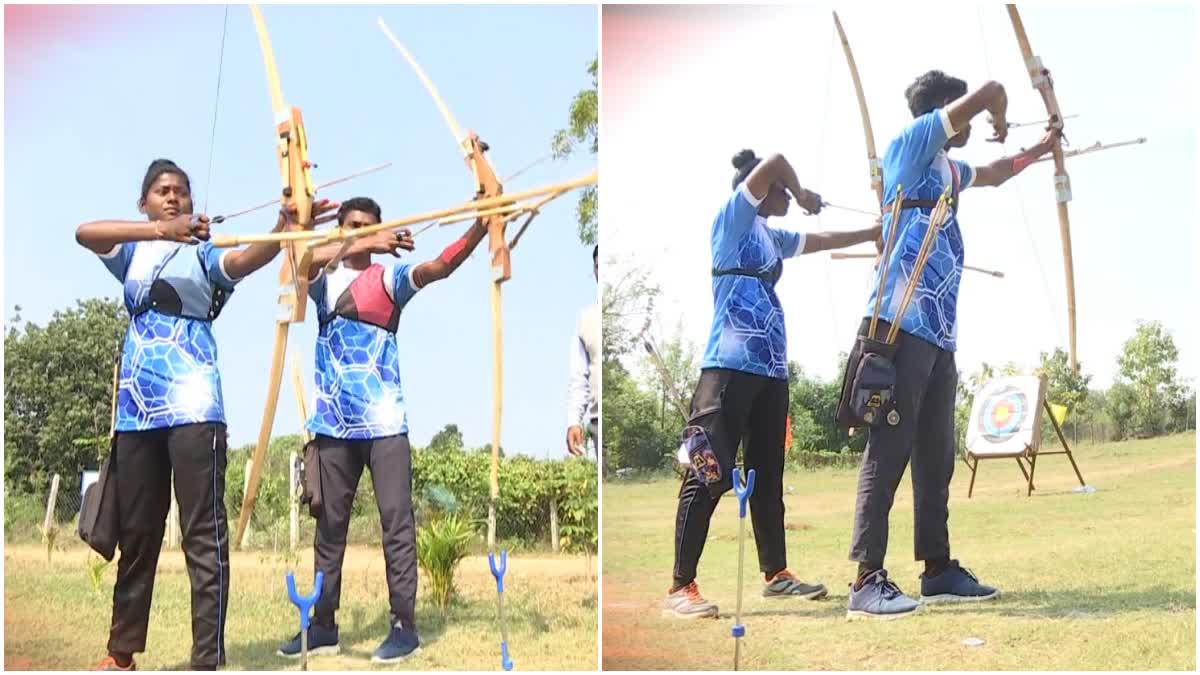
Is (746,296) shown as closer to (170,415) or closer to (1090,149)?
(1090,149)

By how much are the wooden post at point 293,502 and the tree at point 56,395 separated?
0.74 m

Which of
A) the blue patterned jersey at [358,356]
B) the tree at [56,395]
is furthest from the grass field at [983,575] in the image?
the tree at [56,395]

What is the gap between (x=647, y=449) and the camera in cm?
544

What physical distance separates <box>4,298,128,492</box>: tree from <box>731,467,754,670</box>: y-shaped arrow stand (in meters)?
2.44

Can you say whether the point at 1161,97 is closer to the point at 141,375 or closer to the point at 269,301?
the point at 269,301

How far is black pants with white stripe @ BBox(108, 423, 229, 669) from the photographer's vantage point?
5129 millimetres

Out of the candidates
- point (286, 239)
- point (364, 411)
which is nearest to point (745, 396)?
point (364, 411)

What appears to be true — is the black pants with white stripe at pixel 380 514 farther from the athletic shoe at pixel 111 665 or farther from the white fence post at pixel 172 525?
the athletic shoe at pixel 111 665

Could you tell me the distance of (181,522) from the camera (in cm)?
516

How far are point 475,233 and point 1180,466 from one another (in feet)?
9.24

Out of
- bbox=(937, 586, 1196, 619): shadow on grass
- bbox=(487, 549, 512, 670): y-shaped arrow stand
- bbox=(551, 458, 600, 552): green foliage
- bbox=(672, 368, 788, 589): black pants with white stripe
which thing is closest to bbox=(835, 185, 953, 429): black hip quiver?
bbox=(672, 368, 788, 589): black pants with white stripe

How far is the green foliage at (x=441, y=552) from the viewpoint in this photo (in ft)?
18.1

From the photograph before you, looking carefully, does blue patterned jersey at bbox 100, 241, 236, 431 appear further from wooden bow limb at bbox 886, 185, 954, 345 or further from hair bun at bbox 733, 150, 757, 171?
wooden bow limb at bbox 886, 185, 954, 345

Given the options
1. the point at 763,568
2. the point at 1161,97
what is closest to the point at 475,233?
the point at 763,568
